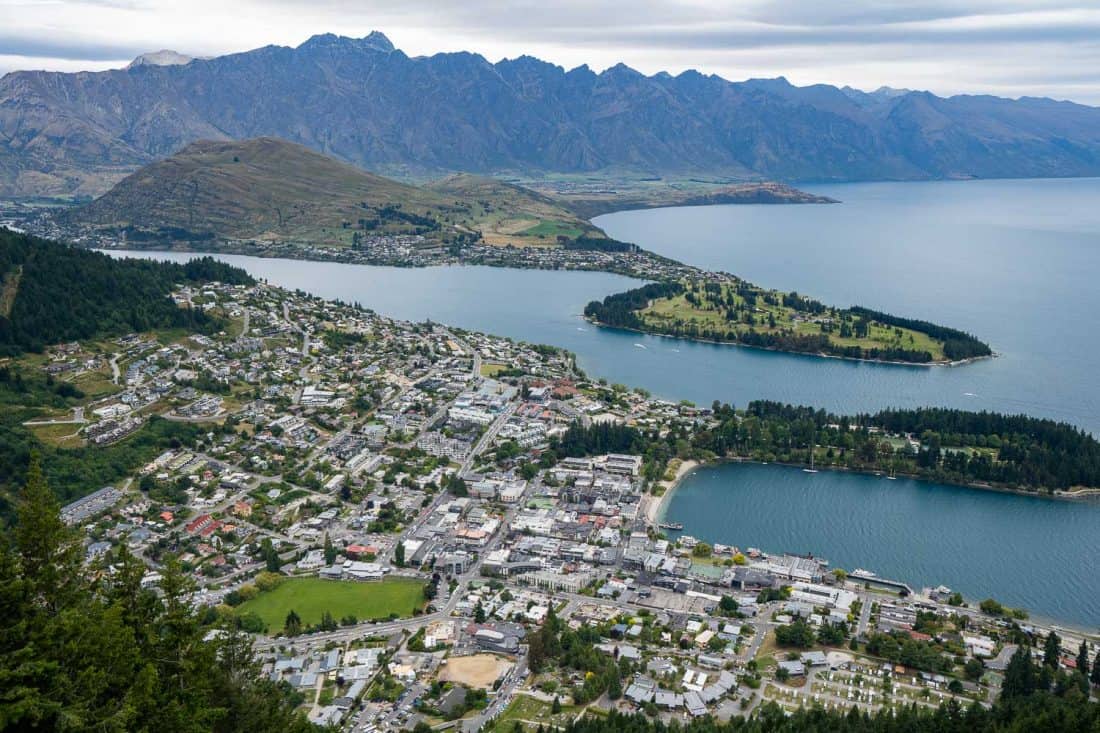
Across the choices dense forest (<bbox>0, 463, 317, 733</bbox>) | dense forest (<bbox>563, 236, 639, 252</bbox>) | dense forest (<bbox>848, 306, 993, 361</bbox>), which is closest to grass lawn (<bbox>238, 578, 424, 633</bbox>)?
dense forest (<bbox>0, 463, 317, 733</bbox>)

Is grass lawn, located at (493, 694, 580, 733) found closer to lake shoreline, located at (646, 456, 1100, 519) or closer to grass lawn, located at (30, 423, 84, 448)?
lake shoreline, located at (646, 456, 1100, 519)

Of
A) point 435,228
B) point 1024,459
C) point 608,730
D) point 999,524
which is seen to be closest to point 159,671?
point 608,730

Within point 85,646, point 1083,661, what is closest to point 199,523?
point 85,646

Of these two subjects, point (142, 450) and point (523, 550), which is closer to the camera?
point (523, 550)

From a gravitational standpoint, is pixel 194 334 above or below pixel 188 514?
above

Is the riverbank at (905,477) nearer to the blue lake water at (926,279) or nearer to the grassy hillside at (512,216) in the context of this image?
the blue lake water at (926,279)

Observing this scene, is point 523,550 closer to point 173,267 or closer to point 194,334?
point 194,334
